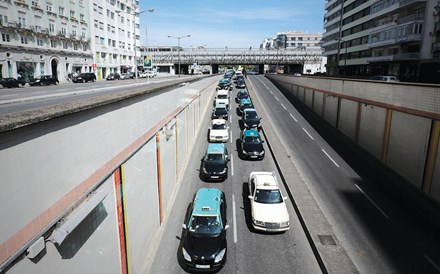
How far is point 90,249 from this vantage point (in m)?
6.99

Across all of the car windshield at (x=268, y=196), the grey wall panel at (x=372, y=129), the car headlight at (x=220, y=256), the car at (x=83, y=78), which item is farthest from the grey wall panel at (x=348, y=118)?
the car at (x=83, y=78)

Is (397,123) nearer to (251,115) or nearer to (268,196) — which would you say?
(268,196)

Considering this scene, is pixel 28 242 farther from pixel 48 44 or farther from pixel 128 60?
pixel 128 60

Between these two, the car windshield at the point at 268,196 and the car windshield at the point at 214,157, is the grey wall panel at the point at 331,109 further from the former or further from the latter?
the car windshield at the point at 268,196

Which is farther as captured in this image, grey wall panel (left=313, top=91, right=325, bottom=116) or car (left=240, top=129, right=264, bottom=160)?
grey wall panel (left=313, top=91, right=325, bottom=116)

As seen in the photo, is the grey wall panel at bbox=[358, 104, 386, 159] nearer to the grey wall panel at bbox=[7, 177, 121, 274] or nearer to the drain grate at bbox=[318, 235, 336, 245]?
the drain grate at bbox=[318, 235, 336, 245]

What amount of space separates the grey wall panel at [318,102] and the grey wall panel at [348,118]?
22.7 ft

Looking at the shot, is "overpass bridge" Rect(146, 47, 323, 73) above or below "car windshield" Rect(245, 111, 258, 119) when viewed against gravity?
above

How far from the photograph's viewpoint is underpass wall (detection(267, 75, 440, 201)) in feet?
57.1

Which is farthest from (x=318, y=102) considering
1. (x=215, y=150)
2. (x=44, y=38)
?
(x=44, y=38)

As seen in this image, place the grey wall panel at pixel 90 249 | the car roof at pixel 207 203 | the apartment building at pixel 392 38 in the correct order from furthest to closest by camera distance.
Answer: the apartment building at pixel 392 38 < the car roof at pixel 207 203 < the grey wall panel at pixel 90 249

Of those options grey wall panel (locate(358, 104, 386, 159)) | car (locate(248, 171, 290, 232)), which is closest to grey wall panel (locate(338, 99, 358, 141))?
grey wall panel (locate(358, 104, 386, 159))

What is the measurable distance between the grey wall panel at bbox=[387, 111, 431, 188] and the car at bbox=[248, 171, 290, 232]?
976 centimetres

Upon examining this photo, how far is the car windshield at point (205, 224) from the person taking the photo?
12922 mm
